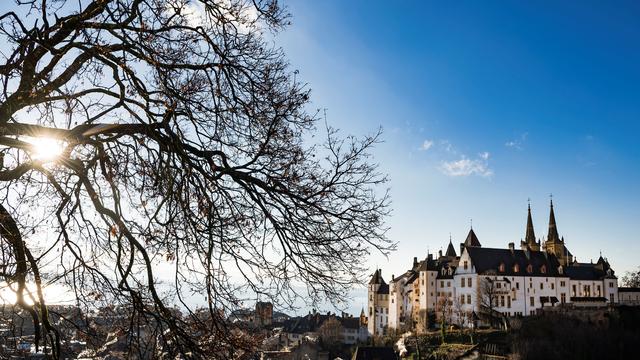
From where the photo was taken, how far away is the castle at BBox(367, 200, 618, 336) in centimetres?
5988

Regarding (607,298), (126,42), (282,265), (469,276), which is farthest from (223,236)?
(607,298)

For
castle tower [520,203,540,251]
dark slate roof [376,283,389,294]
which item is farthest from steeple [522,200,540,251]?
dark slate roof [376,283,389,294]

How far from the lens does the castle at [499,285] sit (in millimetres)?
59875

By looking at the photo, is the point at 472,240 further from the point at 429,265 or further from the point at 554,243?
the point at 554,243

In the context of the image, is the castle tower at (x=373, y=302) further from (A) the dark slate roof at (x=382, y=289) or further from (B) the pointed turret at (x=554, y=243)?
(B) the pointed turret at (x=554, y=243)

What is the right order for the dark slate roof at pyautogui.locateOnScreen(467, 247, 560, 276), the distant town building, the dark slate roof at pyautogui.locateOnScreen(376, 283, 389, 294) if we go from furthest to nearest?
the dark slate roof at pyautogui.locateOnScreen(376, 283, 389, 294)
the distant town building
the dark slate roof at pyautogui.locateOnScreen(467, 247, 560, 276)

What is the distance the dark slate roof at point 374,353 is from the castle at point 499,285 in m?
6.90

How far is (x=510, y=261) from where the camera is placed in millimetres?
62594

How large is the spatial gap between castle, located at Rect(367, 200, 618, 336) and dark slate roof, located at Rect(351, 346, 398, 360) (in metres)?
6.90

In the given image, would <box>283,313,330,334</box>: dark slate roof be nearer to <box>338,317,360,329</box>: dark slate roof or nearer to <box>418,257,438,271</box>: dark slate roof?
<box>338,317,360,329</box>: dark slate roof

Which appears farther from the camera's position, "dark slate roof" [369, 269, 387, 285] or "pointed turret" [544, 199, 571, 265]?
"dark slate roof" [369, 269, 387, 285]

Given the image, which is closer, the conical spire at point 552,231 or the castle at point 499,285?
the castle at point 499,285

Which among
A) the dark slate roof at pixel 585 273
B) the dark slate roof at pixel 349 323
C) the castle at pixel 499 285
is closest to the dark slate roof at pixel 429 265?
the castle at pixel 499 285

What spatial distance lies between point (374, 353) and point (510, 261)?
20.3 metres
